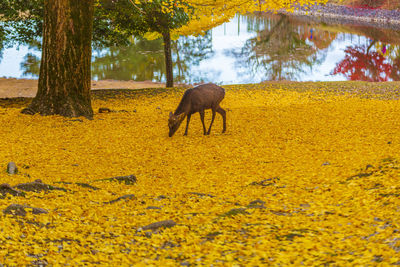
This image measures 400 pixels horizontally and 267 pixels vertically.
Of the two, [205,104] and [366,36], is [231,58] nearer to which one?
[366,36]

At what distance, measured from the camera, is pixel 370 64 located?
36.5 meters

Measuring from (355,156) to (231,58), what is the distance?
1323 inches

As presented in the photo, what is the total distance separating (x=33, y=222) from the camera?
463cm

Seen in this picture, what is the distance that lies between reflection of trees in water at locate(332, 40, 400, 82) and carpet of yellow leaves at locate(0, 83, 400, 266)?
2158 centimetres

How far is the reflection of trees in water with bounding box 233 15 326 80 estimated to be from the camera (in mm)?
34656

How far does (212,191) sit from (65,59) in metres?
6.85

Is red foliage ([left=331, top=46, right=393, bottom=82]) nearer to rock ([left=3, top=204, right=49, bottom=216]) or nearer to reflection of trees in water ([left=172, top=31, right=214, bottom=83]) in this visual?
reflection of trees in water ([left=172, top=31, right=214, bottom=83])

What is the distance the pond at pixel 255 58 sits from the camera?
32.7m

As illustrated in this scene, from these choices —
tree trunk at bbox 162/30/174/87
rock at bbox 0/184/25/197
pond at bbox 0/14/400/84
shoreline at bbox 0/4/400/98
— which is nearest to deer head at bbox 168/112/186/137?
rock at bbox 0/184/25/197

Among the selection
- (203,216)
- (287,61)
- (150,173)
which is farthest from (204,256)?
(287,61)

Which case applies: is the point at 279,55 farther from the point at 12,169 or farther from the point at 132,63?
the point at 12,169

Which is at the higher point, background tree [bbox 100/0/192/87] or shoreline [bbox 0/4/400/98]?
shoreline [bbox 0/4/400/98]

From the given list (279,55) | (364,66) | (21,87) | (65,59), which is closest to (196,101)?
(65,59)

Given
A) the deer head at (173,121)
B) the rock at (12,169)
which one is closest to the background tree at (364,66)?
the deer head at (173,121)
